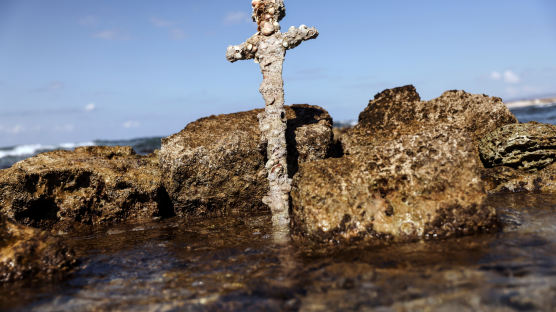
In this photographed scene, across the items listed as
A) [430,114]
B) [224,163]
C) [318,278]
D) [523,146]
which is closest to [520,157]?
[523,146]

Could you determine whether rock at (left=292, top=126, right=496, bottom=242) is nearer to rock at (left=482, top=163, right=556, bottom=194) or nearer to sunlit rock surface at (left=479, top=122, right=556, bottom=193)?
rock at (left=482, top=163, right=556, bottom=194)

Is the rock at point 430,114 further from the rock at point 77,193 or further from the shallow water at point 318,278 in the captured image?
the rock at point 77,193

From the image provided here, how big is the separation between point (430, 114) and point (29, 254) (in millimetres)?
7417

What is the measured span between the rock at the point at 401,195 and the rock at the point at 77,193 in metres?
3.90

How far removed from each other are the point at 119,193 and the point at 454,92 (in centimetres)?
725

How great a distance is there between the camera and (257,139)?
7.66 meters

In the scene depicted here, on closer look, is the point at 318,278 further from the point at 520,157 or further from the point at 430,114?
the point at 520,157

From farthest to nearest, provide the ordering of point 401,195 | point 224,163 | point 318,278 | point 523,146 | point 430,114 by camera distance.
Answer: point 430,114, point 523,146, point 224,163, point 401,195, point 318,278

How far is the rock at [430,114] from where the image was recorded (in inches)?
325

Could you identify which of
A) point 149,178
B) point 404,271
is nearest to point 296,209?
point 404,271

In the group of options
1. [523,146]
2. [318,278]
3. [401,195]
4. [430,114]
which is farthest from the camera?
[430,114]

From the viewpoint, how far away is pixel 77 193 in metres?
7.63

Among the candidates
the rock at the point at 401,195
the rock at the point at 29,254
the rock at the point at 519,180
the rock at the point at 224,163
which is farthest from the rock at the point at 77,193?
the rock at the point at 519,180

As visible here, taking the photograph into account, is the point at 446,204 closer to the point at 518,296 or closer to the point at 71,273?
the point at 518,296
